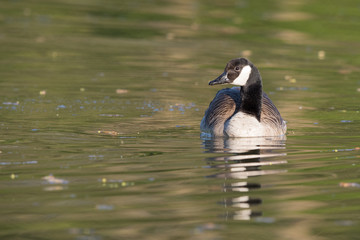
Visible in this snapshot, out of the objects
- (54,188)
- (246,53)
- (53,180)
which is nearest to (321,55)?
(246,53)

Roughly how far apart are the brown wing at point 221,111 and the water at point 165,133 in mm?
387

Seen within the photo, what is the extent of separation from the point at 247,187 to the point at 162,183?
1.06m

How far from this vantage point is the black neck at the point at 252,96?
1474 centimetres

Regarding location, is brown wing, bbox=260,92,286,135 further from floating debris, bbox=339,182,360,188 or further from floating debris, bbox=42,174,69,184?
floating debris, bbox=42,174,69,184

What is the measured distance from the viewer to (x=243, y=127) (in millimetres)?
14250

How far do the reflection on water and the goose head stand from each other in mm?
1122

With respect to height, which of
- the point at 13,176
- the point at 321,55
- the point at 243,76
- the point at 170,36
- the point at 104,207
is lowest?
the point at 104,207

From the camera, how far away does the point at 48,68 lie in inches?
829

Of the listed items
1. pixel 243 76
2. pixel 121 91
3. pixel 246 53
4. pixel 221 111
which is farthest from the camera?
pixel 246 53

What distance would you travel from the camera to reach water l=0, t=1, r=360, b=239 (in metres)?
8.62

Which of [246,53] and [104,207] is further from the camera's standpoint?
[246,53]

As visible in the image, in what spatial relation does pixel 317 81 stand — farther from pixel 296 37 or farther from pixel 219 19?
pixel 219 19

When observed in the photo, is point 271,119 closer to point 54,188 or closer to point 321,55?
point 54,188

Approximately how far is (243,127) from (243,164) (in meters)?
2.73
